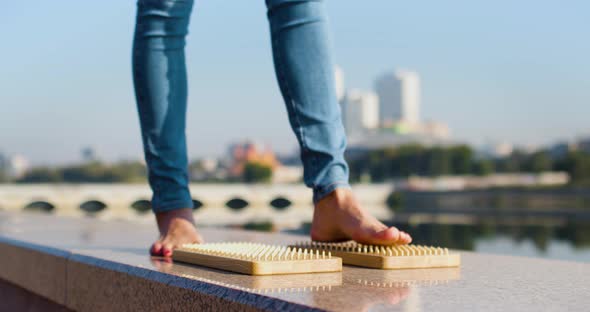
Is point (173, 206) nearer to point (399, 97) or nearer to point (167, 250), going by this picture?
point (167, 250)

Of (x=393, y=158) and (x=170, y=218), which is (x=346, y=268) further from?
(x=393, y=158)

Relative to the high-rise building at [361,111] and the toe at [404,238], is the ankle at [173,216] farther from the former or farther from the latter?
the high-rise building at [361,111]

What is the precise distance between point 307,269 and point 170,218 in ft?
1.73

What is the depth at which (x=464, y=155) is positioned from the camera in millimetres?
50906

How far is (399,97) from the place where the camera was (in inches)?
3952

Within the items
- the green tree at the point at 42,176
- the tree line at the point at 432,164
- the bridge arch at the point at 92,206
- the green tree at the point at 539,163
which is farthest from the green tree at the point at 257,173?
the bridge arch at the point at 92,206

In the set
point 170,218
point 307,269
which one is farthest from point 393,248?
point 170,218

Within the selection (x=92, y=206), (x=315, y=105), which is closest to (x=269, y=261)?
(x=315, y=105)

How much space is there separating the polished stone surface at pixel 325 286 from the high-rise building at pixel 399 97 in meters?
98.8

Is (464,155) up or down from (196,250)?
Result: down

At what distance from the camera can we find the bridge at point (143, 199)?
102 ft

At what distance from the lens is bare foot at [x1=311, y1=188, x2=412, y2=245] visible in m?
1.20

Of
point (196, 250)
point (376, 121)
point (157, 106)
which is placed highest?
point (157, 106)

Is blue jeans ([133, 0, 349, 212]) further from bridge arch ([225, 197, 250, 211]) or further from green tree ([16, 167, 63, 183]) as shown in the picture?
green tree ([16, 167, 63, 183])
